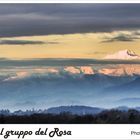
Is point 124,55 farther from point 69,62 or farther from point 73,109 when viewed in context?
point 73,109

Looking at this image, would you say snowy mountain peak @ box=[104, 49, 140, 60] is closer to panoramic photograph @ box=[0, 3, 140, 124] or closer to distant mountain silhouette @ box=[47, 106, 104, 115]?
panoramic photograph @ box=[0, 3, 140, 124]

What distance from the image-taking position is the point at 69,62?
19.3 ft

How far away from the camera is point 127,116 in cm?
584

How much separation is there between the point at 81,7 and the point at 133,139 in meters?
1.07

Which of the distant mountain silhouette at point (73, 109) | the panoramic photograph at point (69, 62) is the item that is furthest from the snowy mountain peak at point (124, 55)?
the distant mountain silhouette at point (73, 109)

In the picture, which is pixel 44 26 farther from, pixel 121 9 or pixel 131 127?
pixel 131 127

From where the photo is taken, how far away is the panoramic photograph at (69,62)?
5.84m

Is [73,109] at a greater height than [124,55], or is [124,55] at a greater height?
[124,55]

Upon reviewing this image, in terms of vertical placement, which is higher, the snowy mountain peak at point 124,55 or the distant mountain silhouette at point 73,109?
the snowy mountain peak at point 124,55

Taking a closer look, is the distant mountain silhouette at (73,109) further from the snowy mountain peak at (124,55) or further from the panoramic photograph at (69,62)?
the snowy mountain peak at (124,55)

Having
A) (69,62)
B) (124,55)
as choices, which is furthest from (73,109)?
(124,55)

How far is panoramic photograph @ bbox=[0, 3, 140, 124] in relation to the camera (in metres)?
5.84

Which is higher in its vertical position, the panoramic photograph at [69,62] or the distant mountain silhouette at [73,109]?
the panoramic photograph at [69,62]

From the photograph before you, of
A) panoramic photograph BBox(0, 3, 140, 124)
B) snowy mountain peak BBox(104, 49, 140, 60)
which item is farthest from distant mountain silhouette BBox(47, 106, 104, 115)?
snowy mountain peak BBox(104, 49, 140, 60)
